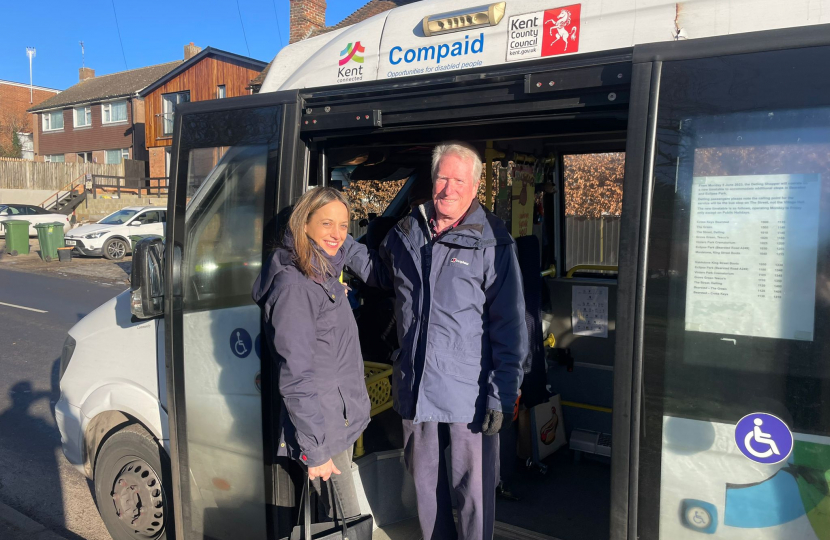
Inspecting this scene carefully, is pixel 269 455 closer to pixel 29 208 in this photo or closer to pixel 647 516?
pixel 647 516

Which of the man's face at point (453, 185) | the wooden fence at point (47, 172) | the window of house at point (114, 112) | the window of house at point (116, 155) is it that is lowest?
the man's face at point (453, 185)

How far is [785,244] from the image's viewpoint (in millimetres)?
1753

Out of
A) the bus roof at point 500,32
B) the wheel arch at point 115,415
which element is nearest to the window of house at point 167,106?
the wheel arch at point 115,415

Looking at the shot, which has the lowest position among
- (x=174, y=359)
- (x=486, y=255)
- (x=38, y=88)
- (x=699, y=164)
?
(x=174, y=359)

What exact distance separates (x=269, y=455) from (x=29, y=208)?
28028 mm

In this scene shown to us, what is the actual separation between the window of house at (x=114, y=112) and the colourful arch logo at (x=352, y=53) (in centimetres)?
4345

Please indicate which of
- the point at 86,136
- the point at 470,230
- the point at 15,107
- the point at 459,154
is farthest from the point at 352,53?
the point at 15,107

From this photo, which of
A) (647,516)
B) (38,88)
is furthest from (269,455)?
(38,88)

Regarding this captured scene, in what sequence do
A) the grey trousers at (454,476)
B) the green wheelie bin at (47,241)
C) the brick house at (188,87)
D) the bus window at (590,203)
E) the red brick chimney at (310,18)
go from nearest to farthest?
1. the grey trousers at (454,476)
2. the bus window at (590,203)
3. the red brick chimney at (310,18)
4. the green wheelie bin at (47,241)
5. the brick house at (188,87)

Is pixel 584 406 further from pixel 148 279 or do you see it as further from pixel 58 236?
pixel 58 236

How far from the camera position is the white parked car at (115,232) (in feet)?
64.1

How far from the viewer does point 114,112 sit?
41719 mm

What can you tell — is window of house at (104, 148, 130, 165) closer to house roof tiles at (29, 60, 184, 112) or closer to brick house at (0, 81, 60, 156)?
house roof tiles at (29, 60, 184, 112)

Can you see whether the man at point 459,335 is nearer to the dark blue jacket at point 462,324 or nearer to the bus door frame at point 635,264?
the dark blue jacket at point 462,324
